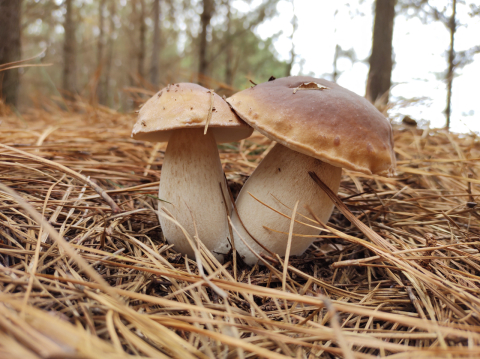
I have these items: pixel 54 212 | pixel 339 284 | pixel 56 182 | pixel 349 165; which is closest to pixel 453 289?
pixel 339 284

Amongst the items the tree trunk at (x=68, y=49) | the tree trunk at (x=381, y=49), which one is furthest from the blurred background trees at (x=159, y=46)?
the tree trunk at (x=381, y=49)

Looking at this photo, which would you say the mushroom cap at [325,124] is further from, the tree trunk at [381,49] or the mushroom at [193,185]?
the tree trunk at [381,49]

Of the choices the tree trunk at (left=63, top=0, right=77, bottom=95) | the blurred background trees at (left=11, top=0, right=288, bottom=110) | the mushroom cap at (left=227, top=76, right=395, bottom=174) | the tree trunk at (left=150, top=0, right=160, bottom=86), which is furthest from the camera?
the tree trunk at (left=63, top=0, right=77, bottom=95)

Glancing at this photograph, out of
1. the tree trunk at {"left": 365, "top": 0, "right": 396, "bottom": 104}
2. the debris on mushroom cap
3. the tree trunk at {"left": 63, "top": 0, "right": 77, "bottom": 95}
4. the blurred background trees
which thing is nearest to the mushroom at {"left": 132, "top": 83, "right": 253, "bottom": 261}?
the debris on mushroom cap

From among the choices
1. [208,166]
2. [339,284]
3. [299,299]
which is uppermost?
[208,166]

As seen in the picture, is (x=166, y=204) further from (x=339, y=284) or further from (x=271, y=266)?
(x=339, y=284)

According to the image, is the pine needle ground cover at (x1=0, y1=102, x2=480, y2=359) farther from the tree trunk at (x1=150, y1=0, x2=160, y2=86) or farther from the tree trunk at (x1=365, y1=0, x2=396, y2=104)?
the tree trunk at (x1=150, y1=0, x2=160, y2=86)

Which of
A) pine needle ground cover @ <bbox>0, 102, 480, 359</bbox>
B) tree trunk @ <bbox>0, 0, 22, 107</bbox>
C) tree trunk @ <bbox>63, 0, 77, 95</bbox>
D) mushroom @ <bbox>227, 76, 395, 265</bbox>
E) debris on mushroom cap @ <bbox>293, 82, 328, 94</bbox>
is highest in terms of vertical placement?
tree trunk @ <bbox>63, 0, 77, 95</bbox>
